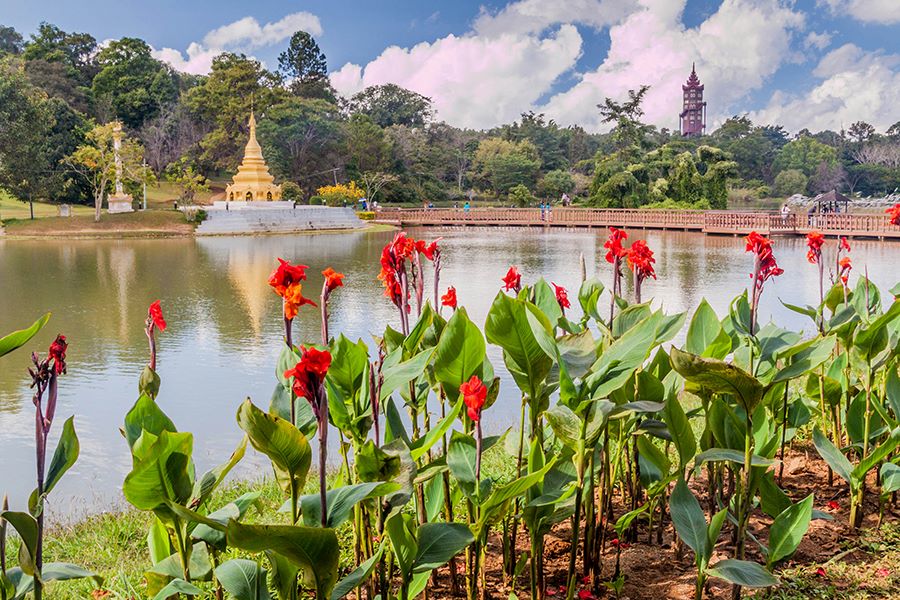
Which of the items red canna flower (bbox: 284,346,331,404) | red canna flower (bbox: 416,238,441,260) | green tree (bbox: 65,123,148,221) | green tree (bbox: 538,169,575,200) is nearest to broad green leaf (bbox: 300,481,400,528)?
red canna flower (bbox: 284,346,331,404)

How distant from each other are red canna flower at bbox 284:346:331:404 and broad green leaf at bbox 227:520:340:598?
19cm

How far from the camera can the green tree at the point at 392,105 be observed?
44.4 meters

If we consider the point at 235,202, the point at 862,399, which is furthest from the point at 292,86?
the point at 862,399

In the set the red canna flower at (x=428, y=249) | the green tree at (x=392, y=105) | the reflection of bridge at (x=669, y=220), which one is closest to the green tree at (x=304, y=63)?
the green tree at (x=392, y=105)

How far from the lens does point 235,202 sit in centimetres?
2595

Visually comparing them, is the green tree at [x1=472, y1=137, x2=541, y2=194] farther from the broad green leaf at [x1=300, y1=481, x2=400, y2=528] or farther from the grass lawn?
the broad green leaf at [x1=300, y1=481, x2=400, y2=528]

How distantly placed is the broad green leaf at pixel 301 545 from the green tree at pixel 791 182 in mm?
42112

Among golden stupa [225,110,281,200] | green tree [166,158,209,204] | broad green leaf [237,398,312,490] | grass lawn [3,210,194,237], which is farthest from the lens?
golden stupa [225,110,281,200]

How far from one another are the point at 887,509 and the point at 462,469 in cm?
152

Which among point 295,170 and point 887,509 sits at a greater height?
point 295,170

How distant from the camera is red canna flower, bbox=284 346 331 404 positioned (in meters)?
1.17

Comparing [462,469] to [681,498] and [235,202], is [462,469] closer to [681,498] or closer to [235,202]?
[681,498]

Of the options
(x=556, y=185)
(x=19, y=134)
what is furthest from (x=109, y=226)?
(x=556, y=185)

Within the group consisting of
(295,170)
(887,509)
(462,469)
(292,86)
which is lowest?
(887,509)
